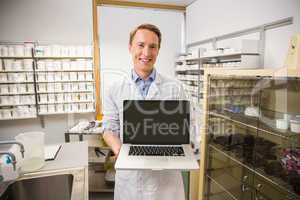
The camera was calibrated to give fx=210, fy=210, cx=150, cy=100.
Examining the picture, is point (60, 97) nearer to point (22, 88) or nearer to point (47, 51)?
point (22, 88)

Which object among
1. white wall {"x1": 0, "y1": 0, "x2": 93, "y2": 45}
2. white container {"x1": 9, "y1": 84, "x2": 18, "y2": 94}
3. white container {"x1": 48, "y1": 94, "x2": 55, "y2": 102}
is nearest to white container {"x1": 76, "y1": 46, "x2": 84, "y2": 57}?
white wall {"x1": 0, "y1": 0, "x2": 93, "y2": 45}

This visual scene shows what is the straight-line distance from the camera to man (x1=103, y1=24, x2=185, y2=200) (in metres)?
1.26

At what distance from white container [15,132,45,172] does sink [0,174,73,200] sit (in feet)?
0.32

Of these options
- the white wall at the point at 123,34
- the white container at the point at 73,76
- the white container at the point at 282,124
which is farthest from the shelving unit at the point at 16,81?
the white container at the point at 282,124

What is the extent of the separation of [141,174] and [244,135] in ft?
3.61

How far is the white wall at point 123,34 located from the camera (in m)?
3.53

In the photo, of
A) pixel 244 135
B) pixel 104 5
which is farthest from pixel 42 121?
pixel 244 135

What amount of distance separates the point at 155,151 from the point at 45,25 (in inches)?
121

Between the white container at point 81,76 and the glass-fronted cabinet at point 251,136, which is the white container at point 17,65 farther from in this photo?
the glass-fronted cabinet at point 251,136

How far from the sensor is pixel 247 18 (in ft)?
7.28

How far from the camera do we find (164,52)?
3.84 m

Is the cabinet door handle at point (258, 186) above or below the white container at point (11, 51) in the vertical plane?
below

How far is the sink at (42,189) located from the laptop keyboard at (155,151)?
42 cm

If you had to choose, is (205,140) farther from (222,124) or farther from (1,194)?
(1,194)
